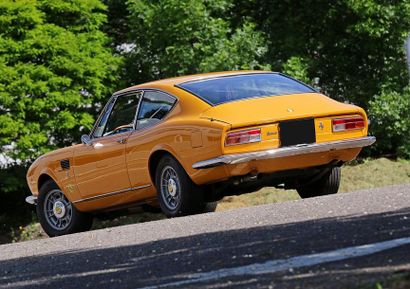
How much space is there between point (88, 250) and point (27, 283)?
1.88 m

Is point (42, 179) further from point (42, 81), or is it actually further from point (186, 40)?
point (186, 40)

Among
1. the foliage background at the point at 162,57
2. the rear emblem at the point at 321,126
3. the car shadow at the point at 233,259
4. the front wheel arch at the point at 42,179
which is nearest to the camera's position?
the car shadow at the point at 233,259

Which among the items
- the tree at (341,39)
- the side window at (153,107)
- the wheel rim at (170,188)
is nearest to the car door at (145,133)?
the side window at (153,107)

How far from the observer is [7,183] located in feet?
77.6

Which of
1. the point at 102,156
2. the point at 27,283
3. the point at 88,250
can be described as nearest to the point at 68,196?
the point at 102,156

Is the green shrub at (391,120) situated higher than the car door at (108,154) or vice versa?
the car door at (108,154)

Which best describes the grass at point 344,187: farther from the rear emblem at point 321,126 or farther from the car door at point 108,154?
the rear emblem at point 321,126

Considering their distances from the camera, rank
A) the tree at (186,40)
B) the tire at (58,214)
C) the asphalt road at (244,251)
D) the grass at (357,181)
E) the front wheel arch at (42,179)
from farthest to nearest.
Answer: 1. the tree at (186,40)
2. the grass at (357,181)
3. the front wheel arch at (42,179)
4. the tire at (58,214)
5. the asphalt road at (244,251)

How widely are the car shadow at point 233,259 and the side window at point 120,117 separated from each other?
3.16 meters

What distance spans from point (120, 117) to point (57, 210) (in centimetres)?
167

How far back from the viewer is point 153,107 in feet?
42.4

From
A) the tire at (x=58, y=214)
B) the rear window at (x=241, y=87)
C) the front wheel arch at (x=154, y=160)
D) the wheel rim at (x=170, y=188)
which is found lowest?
the tire at (x=58, y=214)

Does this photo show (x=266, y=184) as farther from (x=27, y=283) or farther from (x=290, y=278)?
A: (x=290, y=278)

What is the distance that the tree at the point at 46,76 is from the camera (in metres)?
23.6
